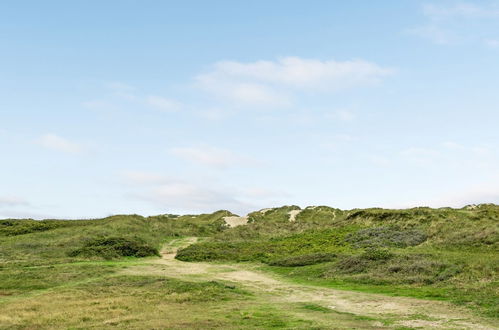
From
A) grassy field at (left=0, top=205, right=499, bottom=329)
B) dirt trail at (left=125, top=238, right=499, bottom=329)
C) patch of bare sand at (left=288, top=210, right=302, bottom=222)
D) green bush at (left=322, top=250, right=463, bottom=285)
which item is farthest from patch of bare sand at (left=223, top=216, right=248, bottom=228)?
green bush at (left=322, top=250, right=463, bottom=285)

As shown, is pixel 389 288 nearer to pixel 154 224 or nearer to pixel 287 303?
pixel 287 303

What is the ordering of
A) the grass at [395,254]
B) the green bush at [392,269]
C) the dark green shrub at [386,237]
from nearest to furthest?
the grass at [395,254]
the green bush at [392,269]
the dark green shrub at [386,237]

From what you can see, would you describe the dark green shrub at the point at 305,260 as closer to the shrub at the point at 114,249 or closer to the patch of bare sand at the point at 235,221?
the shrub at the point at 114,249

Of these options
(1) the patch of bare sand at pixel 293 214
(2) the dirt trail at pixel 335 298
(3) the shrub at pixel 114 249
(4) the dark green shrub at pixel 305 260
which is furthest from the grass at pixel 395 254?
(1) the patch of bare sand at pixel 293 214

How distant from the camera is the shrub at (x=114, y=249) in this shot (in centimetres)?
4353

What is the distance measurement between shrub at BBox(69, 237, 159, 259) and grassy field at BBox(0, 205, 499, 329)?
0.13m

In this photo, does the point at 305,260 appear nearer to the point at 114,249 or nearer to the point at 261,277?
the point at 261,277

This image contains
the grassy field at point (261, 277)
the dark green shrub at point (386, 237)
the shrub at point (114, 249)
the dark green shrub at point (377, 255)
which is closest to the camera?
the grassy field at point (261, 277)

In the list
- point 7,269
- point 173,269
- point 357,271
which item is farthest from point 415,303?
point 7,269

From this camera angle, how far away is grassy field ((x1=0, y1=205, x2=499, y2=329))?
1989 cm

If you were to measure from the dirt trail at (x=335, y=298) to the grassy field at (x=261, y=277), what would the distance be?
0.09 metres

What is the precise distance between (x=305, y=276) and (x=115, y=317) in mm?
16378

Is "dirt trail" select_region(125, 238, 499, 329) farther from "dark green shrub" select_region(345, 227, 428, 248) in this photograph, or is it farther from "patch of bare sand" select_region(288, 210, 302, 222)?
"patch of bare sand" select_region(288, 210, 302, 222)

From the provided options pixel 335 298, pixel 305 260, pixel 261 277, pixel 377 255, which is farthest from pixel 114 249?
pixel 335 298
